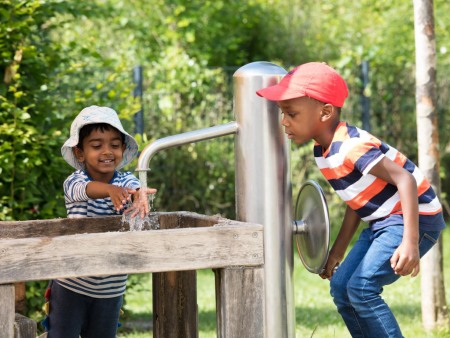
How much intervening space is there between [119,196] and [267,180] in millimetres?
528

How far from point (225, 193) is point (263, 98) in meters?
6.11

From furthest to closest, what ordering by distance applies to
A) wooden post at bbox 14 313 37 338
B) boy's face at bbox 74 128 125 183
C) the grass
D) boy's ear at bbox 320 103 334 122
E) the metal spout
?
1. the grass
2. boy's face at bbox 74 128 125 183
3. boy's ear at bbox 320 103 334 122
4. the metal spout
5. wooden post at bbox 14 313 37 338

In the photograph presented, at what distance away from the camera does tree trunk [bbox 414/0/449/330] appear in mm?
4688

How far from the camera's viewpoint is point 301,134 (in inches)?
119

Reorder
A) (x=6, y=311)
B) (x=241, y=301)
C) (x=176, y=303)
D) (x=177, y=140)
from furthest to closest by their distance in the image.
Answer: (x=176, y=303), (x=177, y=140), (x=241, y=301), (x=6, y=311)

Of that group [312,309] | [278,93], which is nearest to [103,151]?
[278,93]

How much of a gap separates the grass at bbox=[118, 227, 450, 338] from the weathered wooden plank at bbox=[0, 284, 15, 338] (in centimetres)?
211

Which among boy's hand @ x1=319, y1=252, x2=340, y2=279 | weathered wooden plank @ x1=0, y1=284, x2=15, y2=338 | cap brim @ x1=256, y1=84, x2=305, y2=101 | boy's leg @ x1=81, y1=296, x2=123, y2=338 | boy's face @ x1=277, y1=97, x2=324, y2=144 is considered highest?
cap brim @ x1=256, y1=84, x2=305, y2=101

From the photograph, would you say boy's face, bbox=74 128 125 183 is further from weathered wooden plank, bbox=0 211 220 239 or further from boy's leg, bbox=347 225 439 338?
boy's leg, bbox=347 225 439 338

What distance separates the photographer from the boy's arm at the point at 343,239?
335 centimetres

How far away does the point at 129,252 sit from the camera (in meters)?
2.56

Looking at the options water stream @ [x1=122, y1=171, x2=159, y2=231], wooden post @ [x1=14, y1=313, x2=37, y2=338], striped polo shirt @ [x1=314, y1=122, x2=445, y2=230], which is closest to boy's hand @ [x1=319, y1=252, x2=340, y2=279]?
striped polo shirt @ [x1=314, y1=122, x2=445, y2=230]

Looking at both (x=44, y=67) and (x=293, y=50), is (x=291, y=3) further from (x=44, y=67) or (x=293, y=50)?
(x=44, y=67)

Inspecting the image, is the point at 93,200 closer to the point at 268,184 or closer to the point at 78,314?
the point at 78,314
